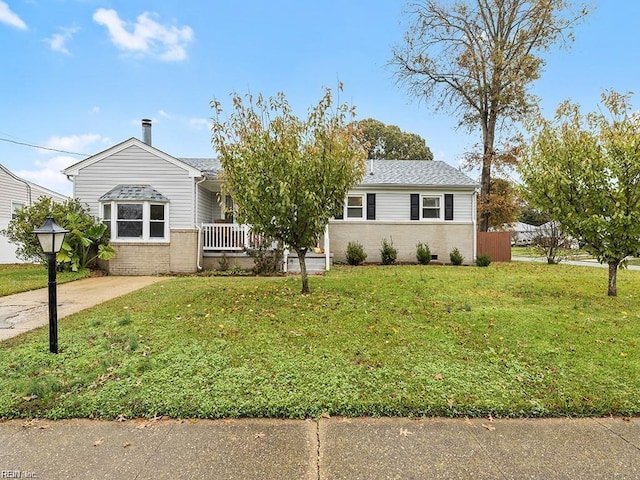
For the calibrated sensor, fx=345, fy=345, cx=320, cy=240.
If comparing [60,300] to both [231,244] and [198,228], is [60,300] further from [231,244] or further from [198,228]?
[231,244]

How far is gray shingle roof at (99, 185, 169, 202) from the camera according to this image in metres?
11.7

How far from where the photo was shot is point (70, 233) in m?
11.2

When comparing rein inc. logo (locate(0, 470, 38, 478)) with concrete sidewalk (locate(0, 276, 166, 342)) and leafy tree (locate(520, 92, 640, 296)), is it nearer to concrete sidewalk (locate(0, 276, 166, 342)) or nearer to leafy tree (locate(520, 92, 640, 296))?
concrete sidewalk (locate(0, 276, 166, 342))

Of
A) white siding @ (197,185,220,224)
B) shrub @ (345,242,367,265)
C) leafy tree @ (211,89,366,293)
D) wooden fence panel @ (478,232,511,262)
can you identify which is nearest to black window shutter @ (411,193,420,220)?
shrub @ (345,242,367,265)

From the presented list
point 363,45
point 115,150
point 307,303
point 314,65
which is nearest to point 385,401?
point 307,303

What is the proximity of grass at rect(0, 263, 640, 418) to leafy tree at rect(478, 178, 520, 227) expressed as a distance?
13.6 metres

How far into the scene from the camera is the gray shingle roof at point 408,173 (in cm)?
1509

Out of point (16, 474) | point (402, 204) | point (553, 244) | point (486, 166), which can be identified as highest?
point (486, 166)

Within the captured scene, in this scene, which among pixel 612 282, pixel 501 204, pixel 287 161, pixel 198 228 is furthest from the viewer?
pixel 501 204

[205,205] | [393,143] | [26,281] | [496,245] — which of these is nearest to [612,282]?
[496,245]

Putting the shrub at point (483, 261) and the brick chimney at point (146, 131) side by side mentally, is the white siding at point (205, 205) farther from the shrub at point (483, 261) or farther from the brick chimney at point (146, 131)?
the shrub at point (483, 261)

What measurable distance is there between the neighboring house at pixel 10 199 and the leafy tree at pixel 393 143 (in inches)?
1081

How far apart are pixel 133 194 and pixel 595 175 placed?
41.9 feet

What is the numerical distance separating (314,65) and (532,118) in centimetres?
871
